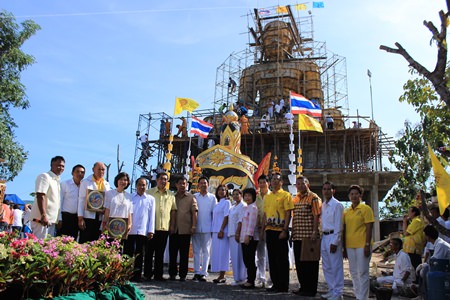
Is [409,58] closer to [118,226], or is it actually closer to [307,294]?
[307,294]

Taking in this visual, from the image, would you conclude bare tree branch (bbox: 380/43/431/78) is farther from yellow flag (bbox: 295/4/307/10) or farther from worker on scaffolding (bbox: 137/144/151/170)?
yellow flag (bbox: 295/4/307/10)

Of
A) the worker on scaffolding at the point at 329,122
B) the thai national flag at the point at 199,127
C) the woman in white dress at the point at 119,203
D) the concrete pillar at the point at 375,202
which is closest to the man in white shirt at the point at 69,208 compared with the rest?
the woman in white dress at the point at 119,203

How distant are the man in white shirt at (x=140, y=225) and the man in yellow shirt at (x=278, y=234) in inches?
70.1

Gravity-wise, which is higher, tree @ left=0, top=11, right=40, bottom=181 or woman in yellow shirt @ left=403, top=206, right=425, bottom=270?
tree @ left=0, top=11, right=40, bottom=181

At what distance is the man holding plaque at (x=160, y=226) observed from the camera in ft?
20.9

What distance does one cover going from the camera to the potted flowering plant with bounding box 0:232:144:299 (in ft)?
10.3

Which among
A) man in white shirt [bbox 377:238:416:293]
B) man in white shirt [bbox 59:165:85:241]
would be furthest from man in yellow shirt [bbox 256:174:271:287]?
man in white shirt [bbox 59:165:85:241]

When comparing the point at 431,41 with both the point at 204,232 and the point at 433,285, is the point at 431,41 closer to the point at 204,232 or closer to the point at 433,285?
the point at 433,285

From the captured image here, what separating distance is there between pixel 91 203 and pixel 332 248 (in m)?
3.35

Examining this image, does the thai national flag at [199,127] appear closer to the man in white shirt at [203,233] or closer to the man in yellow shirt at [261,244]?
the man in white shirt at [203,233]

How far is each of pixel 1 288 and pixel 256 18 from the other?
97.2ft

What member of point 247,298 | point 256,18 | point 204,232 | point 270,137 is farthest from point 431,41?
point 256,18

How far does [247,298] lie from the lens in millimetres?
5191

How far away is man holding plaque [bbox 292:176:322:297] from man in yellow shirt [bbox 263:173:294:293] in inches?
5.3
